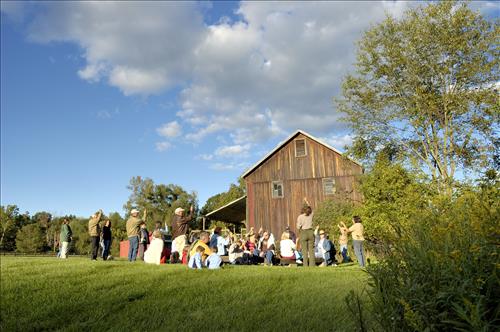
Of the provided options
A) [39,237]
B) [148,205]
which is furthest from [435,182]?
[39,237]

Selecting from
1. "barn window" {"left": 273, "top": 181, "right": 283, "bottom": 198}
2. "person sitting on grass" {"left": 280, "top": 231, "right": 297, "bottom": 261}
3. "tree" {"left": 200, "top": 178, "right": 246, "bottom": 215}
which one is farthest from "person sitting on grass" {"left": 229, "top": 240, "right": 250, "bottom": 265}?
"tree" {"left": 200, "top": 178, "right": 246, "bottom": 215}

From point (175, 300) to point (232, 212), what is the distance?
3173cm

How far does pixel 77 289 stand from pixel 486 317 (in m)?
8.27

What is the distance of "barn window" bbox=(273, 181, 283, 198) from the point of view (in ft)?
108

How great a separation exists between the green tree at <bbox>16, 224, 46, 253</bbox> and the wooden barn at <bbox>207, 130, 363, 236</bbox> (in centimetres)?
5569

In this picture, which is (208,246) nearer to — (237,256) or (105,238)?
(237,256)

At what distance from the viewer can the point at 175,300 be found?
7891mm

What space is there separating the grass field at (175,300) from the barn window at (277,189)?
22.3 meters

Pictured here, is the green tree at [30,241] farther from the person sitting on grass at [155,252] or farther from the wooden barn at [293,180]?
the person sitting on grass at [155,252]

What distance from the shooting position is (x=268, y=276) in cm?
999

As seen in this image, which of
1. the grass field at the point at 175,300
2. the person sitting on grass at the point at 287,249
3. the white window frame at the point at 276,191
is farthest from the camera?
the white window frame at the point at 276,191

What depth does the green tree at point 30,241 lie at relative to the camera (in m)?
72.3

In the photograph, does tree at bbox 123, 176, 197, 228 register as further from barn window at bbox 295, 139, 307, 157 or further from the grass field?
the grass field

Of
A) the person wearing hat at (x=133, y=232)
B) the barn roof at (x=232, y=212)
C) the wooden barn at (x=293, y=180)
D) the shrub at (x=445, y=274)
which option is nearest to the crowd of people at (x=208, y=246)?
the person wearing hat at (x=133, y=232)
